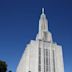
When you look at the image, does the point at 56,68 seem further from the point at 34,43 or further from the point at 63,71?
the point at 34,43

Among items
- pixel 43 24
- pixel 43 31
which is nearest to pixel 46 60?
pixel 43 31

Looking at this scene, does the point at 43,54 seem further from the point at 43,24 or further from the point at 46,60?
the point at 43,24

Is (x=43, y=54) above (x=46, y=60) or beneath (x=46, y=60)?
above

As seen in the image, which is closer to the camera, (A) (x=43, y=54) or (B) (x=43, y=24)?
(A) (x=43, y=54)

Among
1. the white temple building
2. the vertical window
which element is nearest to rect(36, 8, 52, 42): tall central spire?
the white temple building

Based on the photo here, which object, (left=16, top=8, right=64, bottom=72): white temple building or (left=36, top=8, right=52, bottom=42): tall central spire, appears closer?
(left=16, top=8, right=64, bottom=72): white temple building

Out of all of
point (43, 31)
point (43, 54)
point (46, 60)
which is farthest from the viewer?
point (43, 31)

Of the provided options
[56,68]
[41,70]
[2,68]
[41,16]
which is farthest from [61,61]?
[2,68]

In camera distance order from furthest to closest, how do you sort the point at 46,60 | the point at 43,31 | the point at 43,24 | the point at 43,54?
1. the point at 43,24
2. the point at 43,31
3. the point at 43,54
4. the point at 46,60

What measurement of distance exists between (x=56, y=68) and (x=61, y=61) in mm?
5608

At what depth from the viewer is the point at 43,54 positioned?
115 m

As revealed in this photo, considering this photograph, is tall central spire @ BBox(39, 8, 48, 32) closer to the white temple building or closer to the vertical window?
the white temple building

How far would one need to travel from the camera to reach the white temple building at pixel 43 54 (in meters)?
111

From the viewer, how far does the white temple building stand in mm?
110531
